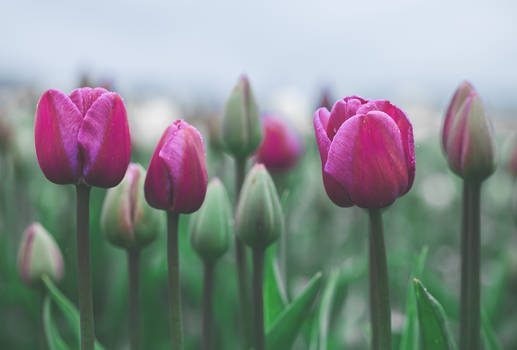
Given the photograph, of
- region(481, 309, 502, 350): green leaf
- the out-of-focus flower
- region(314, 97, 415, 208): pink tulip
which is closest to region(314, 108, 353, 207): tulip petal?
region(314, 97, 415, 208): pink tulip

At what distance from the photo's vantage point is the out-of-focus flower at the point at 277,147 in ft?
4.71

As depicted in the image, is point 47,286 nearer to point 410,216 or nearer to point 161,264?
point 161,264

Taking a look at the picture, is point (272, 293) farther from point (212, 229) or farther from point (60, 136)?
point (60, 136)

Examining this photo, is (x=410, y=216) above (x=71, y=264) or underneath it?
underneath

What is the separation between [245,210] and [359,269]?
3.23 feet

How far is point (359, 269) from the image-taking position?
1.67 metres

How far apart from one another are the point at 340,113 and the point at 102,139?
10.1 inches

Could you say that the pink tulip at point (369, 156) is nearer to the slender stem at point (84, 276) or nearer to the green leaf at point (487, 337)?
the slender stem at point (84, 276)

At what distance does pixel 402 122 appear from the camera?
61 cm

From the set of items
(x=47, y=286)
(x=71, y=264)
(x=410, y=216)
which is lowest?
(x=410, y=216)

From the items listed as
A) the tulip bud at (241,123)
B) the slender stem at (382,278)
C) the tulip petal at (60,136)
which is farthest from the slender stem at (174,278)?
the tulip bud at (241,123)

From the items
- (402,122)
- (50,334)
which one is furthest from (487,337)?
(50,334)

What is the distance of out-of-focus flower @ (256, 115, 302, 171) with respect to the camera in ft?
4.71

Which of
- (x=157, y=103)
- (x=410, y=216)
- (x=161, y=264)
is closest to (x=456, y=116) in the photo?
(x=161, y=264)
